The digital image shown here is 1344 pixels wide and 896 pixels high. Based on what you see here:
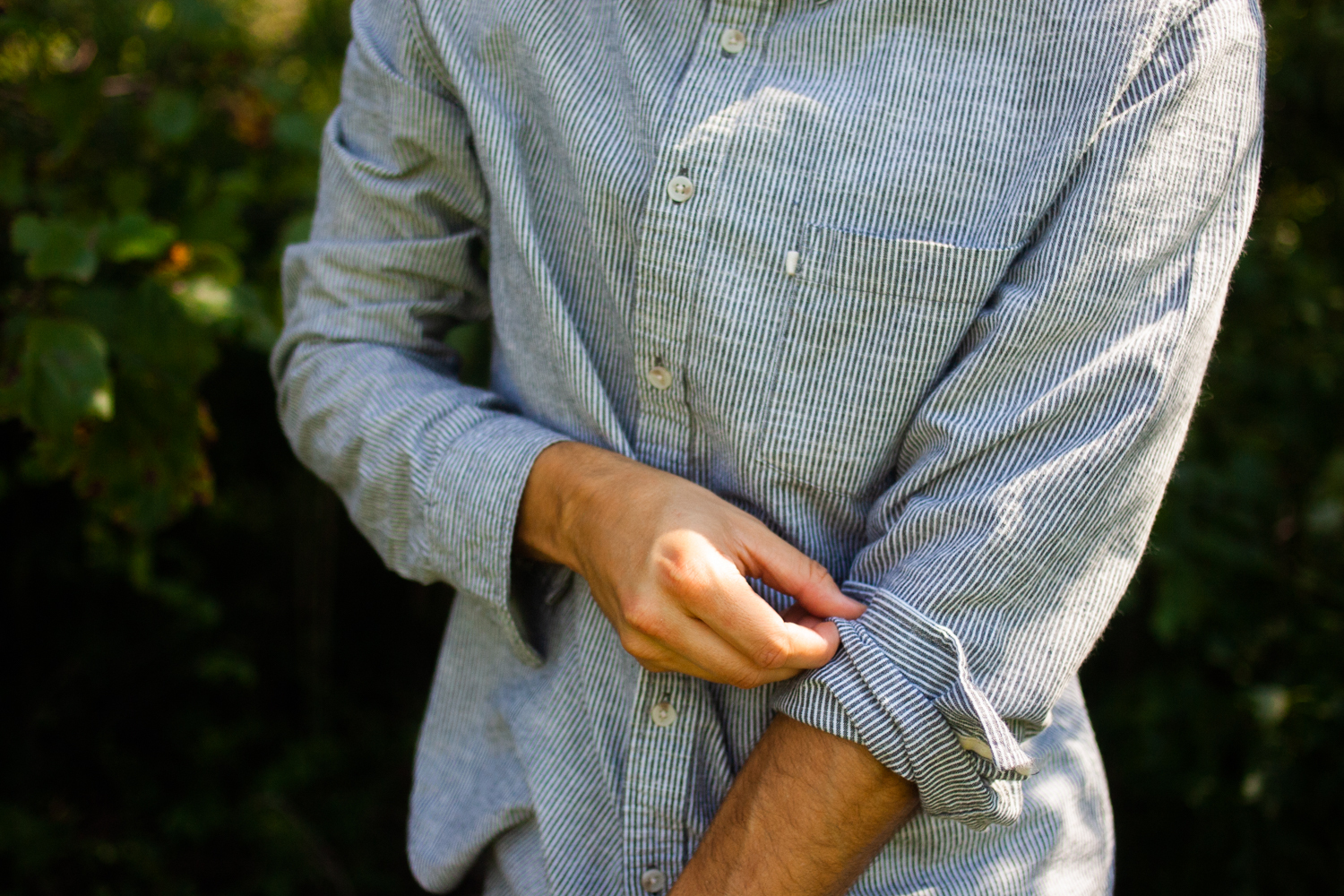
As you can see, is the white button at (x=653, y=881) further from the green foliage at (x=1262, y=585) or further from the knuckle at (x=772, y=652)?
the green foliage at (x=1262, y=585)

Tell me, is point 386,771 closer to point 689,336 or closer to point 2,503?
point 2,503

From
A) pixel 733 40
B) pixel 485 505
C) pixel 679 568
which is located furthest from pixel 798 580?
pixel 733 40

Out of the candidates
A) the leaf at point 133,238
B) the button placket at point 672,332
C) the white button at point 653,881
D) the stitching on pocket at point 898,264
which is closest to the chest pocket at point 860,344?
the stitching on pocket at point 898,264

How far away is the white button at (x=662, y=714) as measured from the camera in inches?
39.6

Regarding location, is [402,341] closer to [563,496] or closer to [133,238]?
[563,496]

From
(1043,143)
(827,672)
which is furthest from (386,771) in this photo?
(1043,143)

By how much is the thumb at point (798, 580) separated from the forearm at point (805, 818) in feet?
0.36

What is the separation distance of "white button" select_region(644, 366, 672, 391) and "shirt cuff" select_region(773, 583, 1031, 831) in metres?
0.31

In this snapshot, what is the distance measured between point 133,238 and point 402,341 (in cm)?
76

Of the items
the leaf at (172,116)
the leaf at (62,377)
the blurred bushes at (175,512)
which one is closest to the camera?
the leaf at (62,377)

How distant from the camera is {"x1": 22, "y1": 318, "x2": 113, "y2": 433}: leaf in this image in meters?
1.53

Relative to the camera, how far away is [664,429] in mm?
1032

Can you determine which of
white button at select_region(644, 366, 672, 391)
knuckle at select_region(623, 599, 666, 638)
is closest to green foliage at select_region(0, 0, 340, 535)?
white button at select_region(644, 366, 672, 391)

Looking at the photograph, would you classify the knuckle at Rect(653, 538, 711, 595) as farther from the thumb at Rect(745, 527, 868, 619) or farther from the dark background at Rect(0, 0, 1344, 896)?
the dark background at Rect(0, 0, 1344, 896)
